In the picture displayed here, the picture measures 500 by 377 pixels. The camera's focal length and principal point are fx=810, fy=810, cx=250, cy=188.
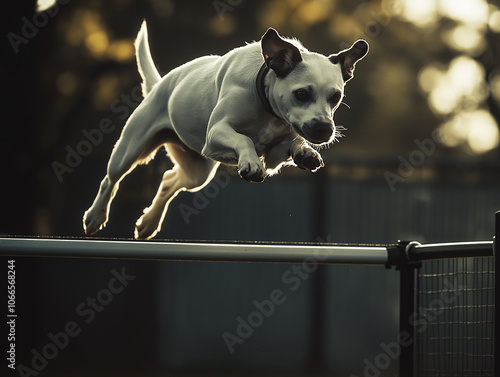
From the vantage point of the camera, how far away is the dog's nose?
3.01 m

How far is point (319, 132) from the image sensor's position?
3.02m

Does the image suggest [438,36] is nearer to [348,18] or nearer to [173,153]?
[348,18]

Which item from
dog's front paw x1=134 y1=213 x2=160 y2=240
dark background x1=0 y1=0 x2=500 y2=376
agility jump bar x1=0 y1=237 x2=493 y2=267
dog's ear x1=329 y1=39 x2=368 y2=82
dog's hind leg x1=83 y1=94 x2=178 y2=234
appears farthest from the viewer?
dark background x1=0 y1=0 x2=500 y2=376

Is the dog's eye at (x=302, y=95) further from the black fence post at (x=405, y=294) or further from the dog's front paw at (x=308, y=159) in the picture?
the black fence post at (x=405, y=294)

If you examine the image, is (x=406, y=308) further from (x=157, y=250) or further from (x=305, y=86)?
(x=305, y=86)

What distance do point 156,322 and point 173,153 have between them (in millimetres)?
4312

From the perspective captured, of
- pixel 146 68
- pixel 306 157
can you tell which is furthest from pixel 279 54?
pixel 146 68

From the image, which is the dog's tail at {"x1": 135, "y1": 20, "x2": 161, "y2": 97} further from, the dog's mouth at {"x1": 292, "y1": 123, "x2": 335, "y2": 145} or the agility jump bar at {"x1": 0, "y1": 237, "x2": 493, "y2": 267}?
the dog's mouth at {"x1": 292, "y1": 123, "x2": 335, "y2": 145}

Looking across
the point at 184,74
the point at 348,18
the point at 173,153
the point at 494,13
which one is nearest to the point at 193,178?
the point at 173,153

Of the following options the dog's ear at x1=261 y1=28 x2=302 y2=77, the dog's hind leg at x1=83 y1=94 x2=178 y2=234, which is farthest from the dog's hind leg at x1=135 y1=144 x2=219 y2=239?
the dog's ear at x1=261 y1=28 x2=302 y2=77

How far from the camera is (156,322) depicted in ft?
27.3

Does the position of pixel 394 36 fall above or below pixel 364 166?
above

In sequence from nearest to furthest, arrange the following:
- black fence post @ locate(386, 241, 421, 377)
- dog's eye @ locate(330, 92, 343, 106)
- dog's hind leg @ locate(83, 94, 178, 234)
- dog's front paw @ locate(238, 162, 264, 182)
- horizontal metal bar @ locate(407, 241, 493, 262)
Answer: dog's front paw @ locate(238, 162, 264, 182)
dog's eye @ locate(330, 92, 343, 106)
horizontal metal bar @ locate(407, 241, 493, 262)
dog's hind leg @ locate(83, 94, 178, 234)
black fence post @ locate(386, 241, 421, 377)

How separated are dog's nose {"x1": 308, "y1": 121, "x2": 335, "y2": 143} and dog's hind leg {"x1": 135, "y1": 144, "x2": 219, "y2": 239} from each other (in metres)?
1.30
